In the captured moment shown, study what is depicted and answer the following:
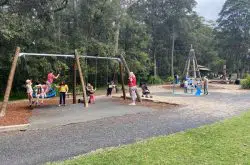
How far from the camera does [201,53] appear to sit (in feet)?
169

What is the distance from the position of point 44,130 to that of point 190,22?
135 ft

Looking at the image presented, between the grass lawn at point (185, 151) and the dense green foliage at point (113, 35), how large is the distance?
943 centimetres

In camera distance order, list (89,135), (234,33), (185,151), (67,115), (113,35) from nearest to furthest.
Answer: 1. (185,151)
2. (89,135)
3. (67,115)
4. (113,35)
5. (234,33)

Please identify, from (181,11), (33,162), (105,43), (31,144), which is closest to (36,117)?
(31,144)

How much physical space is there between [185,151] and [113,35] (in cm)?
2482

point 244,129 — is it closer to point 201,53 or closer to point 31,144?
point 31,144

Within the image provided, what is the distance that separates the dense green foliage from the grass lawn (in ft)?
30.9

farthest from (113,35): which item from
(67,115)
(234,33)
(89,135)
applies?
(234,33)

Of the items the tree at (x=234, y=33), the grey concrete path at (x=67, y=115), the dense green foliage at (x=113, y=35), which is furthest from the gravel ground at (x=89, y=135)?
the tree at (x=234, y=33)

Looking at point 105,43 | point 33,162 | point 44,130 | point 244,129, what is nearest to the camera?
point 33,162

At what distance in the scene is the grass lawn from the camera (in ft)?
18.4

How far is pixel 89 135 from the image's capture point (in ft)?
27.1

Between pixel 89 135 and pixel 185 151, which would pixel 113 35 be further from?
pixel 185 151

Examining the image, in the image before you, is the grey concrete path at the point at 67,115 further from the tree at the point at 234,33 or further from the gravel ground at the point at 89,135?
the tree at the point at 234,33
